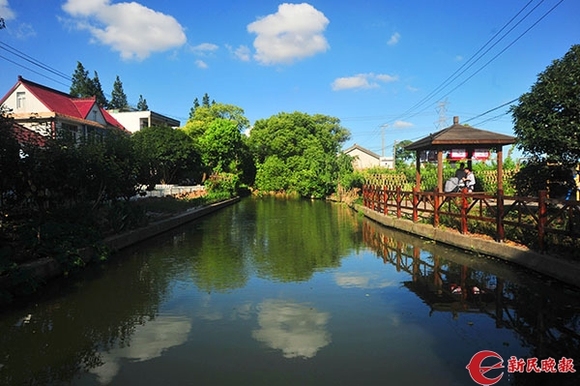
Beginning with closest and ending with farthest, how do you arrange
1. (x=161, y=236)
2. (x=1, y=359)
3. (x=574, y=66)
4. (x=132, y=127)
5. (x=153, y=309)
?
(x=1, y=359) → (x=153, y=309) → (x=574, y=66) → (x=161, y=236) → (x=132, y=127)

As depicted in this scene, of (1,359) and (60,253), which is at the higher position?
(60,253)

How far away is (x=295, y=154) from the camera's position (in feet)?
146

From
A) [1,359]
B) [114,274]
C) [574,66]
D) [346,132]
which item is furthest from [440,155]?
[346,132]

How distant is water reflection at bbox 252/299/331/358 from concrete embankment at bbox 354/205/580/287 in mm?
4042

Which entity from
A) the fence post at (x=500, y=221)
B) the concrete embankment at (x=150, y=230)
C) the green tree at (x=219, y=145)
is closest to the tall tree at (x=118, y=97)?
the green tree at (x=219, y=145)

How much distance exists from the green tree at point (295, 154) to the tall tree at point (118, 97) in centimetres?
3648

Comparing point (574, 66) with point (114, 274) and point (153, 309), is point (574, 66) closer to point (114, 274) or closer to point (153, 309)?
point (153, 309)

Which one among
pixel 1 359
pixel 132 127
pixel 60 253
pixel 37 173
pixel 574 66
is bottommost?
pixel 1 359

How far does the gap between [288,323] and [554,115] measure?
7833 millimetres

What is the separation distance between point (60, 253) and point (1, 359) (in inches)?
154

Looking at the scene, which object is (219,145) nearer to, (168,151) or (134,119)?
(168,151)

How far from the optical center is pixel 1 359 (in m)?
4.38

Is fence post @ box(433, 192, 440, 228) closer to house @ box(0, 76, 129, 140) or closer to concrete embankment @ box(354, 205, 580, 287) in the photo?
concrete embankment @ box(354, 205, 580, 287)

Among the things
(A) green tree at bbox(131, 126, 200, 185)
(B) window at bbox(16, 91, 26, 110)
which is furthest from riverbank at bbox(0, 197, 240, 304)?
(B) window at bbox(16, 91, 26, 110)
